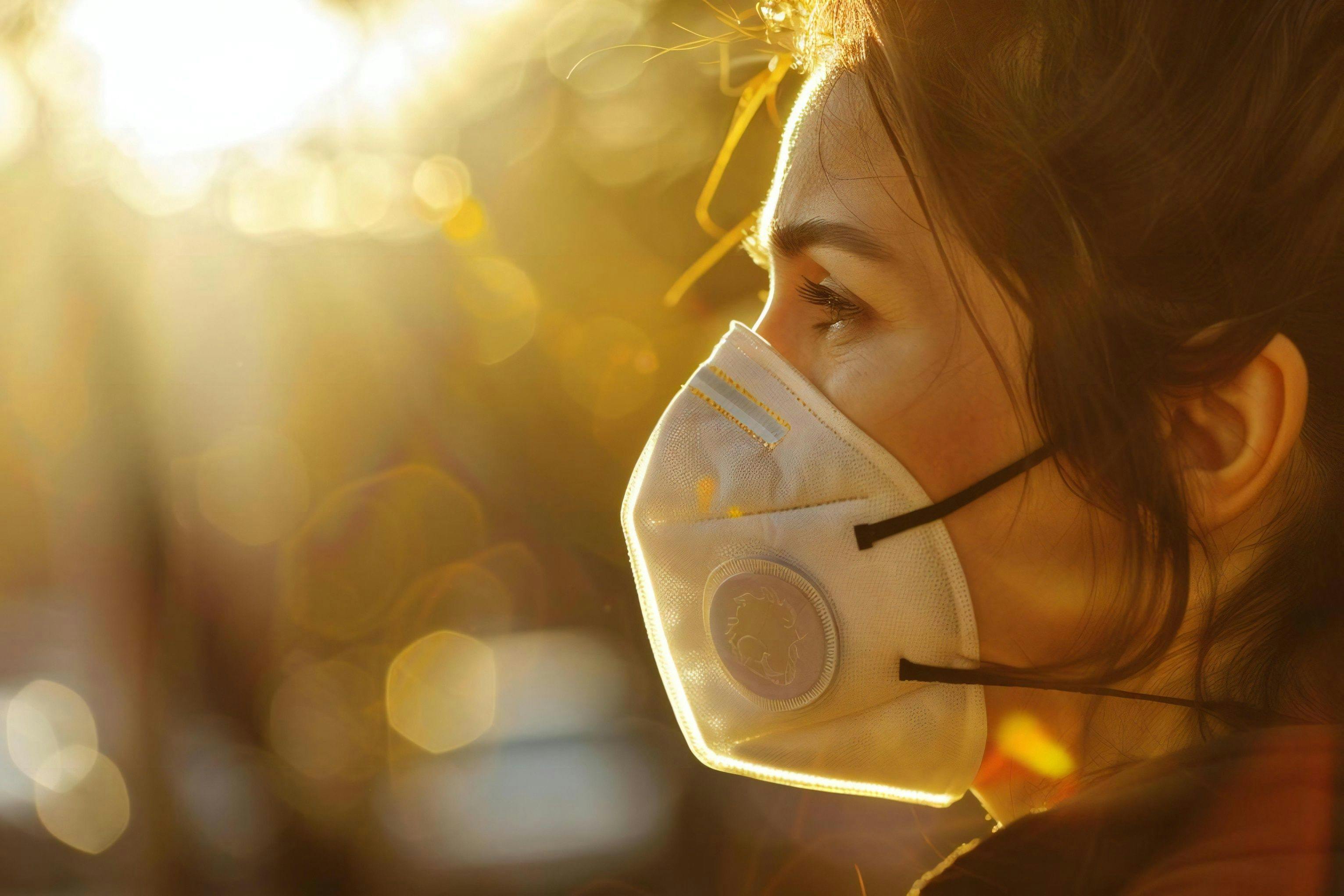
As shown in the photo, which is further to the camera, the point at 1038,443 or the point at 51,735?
the point at 51,735

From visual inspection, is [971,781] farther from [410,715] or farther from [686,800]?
[410,715]

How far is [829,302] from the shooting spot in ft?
5.15

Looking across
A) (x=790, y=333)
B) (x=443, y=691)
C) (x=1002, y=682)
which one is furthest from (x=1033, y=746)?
(x=443, y=691)

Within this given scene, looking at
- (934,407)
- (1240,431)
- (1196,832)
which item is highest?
(934,407)

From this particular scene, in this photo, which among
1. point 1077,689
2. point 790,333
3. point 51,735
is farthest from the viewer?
point 51,735

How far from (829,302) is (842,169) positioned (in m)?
0.20

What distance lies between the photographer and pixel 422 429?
8.05 m

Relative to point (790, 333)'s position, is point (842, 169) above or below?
above

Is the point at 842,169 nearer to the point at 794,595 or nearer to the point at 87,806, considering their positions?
the point at 794,595

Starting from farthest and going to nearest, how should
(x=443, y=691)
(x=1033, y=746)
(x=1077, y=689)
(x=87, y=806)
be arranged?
(x=443, y=691) < (x=87, y=806) < (x=1033, y=746) < (x=1077, y=689)

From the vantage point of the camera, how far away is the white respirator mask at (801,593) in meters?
1.50

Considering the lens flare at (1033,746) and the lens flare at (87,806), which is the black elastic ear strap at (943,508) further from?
the lens flare at (87,806)

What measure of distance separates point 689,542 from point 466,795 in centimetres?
604

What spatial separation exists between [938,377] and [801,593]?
379 millimetres
